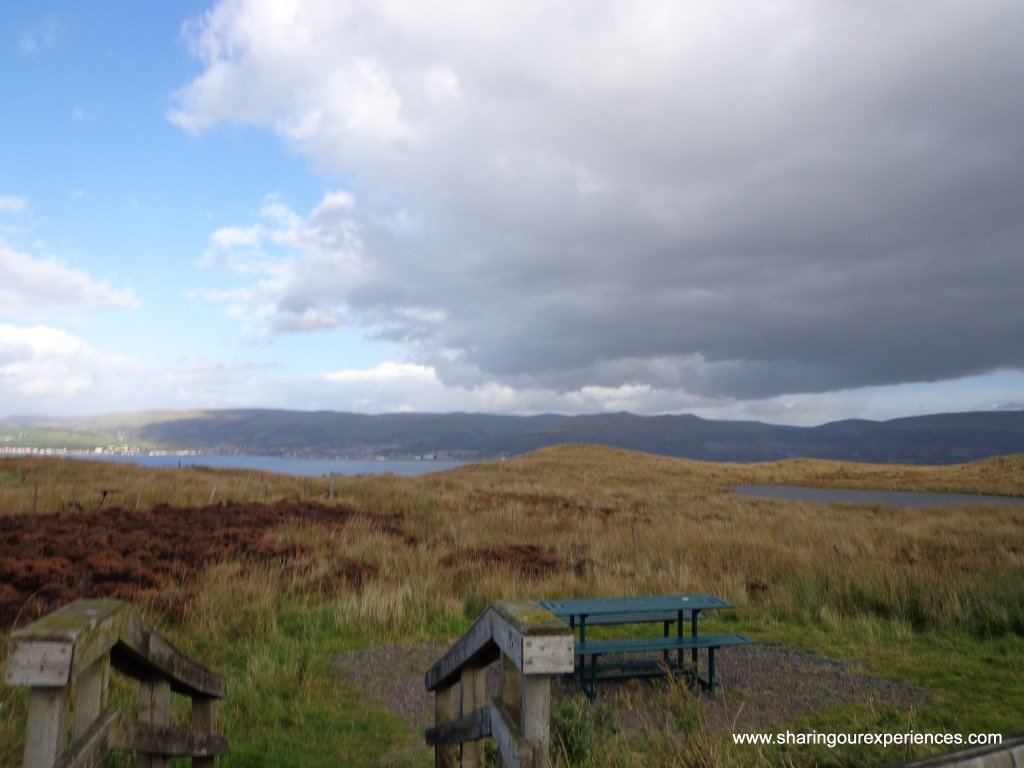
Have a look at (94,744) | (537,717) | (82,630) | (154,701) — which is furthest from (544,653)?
(154,701)

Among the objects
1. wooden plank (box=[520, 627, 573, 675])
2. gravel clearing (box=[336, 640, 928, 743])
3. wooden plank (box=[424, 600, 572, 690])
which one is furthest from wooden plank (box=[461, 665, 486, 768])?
gravel clearing (box=[336, 640, 928, 743])

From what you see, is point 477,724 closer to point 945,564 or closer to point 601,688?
point 601,688

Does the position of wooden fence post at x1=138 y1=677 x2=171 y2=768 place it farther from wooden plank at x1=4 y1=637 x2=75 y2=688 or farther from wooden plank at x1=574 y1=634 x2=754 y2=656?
wooden plank at x1=574 y1=634 x2=754 y2=656

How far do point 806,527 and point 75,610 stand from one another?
18.0 meters

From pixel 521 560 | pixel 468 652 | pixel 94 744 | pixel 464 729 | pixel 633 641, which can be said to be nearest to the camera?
pixel 94 744

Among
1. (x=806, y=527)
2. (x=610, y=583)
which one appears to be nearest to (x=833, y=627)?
(x=610, y=583)

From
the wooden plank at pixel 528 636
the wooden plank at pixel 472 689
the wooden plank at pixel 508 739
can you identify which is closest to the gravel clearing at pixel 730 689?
the wooden plank at pixel 472 689

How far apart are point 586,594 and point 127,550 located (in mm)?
7560

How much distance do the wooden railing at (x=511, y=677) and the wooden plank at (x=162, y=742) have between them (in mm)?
1279

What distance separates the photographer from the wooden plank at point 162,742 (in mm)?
2615

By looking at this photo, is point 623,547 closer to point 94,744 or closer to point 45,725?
point 94,744

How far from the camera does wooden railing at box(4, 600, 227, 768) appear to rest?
1895mm

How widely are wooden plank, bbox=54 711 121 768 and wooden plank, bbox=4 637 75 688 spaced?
1.05ft

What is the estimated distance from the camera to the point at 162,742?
291 cm
